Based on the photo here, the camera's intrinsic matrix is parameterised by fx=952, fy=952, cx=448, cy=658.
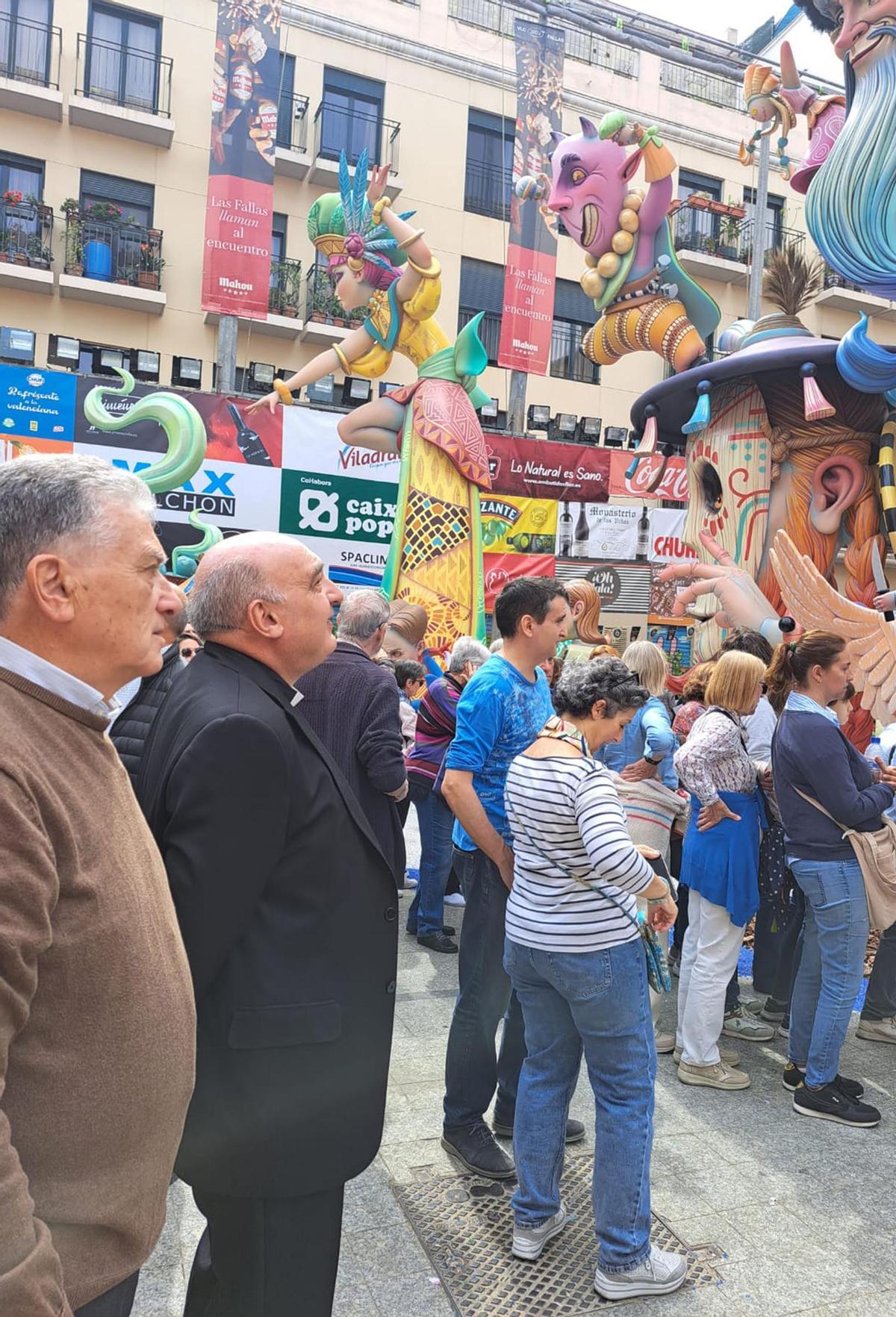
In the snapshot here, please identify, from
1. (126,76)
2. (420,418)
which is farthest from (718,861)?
(126,76)

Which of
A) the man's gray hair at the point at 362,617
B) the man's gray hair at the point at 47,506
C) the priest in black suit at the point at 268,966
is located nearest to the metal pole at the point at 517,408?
the man's gray hair at the point at 362,617

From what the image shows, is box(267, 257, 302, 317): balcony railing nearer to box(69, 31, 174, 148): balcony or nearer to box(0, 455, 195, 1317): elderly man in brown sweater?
box(69, 31, 174, 148): balcony

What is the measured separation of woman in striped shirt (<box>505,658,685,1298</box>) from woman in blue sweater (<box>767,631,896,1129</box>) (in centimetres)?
112

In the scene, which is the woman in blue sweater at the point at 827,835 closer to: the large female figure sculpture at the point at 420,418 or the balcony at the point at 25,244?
the large female figure sculpture at the point at 420,418

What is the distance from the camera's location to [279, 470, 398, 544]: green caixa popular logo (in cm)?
1219

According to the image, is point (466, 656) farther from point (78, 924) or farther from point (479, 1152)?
point (78, 924)

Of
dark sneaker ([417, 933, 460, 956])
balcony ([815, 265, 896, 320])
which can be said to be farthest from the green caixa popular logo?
balcony ([815, 265, 896, 320])

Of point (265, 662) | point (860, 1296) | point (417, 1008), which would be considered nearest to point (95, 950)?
point (265, 662)

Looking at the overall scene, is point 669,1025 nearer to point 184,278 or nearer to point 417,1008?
point 417,1008

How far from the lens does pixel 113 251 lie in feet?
55.9

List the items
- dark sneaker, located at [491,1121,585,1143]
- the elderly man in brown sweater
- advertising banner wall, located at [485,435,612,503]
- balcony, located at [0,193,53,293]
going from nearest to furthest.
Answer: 1. the elderly man in brown sweater
2. dark sneaker, located at [491,1121,585,1143]
3. advertising banner wall, located at [485,435,612,503]
4. balcony, located at [0,193,53,293]

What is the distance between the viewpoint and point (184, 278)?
17.8 metres

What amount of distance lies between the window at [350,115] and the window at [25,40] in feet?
16.3

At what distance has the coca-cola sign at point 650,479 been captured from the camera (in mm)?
8586
